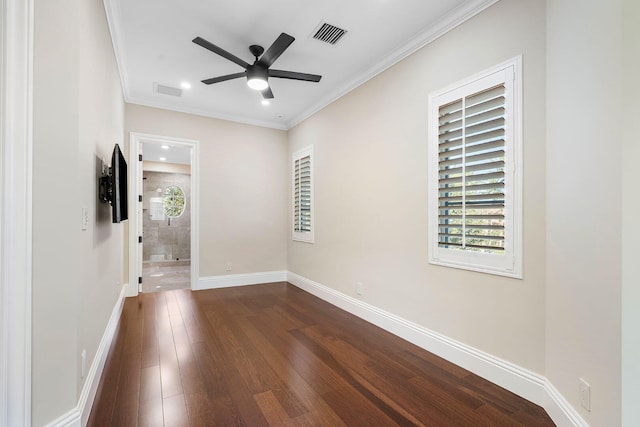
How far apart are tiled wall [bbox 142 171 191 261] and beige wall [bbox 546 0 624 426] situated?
9.12 meters

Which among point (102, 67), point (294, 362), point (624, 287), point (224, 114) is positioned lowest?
point (294, 362)

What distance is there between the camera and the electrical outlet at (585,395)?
1457mm

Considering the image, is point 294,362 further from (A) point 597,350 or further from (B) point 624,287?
(B) point 624,287

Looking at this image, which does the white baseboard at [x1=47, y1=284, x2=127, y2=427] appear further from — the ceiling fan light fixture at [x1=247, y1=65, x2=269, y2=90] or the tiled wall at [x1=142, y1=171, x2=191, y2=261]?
the tiled wall at [x1=142, y1=171, x2=191, y2=261]

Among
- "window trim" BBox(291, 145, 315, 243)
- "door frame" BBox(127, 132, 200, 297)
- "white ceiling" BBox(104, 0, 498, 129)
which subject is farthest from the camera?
"window trim" BBox(291, 145, 315, 243)

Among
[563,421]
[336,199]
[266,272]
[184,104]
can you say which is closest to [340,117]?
[336,199]

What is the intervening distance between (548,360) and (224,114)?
5066mm

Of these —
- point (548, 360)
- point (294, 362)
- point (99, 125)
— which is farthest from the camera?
point (294, 362)

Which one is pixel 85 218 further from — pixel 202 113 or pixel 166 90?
pixel 202 113

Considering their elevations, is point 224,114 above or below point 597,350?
above

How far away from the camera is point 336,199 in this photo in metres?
4.05

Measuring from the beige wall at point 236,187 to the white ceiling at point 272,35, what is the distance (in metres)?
0.68

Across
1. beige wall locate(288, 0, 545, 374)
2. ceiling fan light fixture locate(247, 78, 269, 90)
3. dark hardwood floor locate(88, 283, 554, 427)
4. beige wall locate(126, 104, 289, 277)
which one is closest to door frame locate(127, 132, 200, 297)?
beige wall locate(126, 104, 289, 277)

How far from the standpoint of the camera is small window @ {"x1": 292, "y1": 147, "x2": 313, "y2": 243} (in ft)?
15.4
